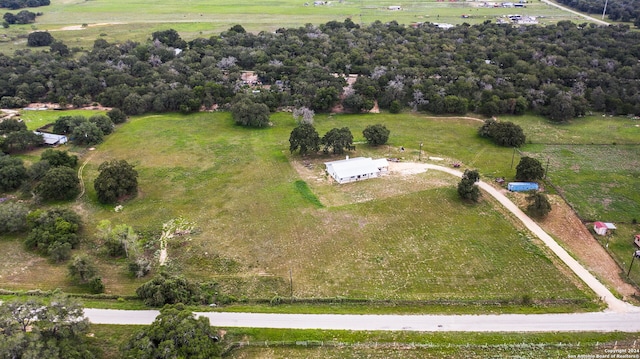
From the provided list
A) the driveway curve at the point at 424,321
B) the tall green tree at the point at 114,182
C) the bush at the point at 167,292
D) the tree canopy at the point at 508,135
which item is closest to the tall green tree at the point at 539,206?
the driveway curve at the point at 424,321

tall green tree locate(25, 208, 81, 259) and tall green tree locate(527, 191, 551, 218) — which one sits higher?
tall green tree locate(527, 191, 551, 218)

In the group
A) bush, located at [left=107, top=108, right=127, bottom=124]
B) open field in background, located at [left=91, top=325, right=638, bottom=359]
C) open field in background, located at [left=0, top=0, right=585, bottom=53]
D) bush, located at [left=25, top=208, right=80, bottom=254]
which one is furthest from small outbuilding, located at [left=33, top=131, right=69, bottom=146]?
open field in background, located at [left=0, top=0, right=585, bottom=53]

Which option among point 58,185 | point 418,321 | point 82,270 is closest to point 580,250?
point 418,321

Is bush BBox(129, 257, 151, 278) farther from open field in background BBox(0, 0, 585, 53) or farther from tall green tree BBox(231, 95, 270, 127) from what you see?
open field in background BBox(0, 0, 585, 53)

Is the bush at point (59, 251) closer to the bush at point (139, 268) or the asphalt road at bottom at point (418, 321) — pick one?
the bush at point (139, 268)

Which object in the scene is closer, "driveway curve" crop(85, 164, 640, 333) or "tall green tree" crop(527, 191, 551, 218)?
"driveway curve" crop(85, 164, 640, 333)

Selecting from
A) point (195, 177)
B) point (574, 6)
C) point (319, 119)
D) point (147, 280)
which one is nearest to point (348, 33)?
point (319, 119)
